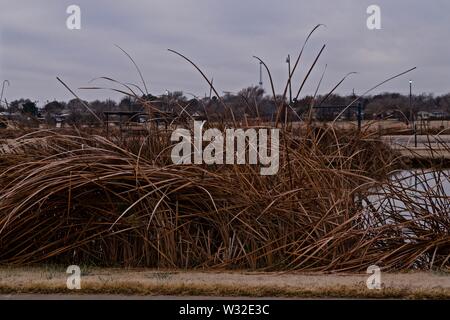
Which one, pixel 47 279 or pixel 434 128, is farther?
pixel 434 128

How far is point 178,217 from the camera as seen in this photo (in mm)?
9117

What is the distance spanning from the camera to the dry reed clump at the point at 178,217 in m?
9.00

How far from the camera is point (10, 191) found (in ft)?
29.4

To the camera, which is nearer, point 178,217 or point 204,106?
point 178,217

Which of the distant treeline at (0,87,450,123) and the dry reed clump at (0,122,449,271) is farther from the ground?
the distant treeline at (0,87,450,123)

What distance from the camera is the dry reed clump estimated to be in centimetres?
900

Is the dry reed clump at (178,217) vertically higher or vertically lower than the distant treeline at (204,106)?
lower

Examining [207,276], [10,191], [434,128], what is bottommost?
[207,276]

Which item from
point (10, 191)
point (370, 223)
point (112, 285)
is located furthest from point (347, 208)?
point (10, 191)

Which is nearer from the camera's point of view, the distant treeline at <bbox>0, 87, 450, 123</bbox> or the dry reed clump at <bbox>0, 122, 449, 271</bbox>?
the dry reed clump at <bbox>0, 122, 449, 271</bbox>

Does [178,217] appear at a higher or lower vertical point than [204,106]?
lower

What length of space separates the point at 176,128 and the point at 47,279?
131 inches

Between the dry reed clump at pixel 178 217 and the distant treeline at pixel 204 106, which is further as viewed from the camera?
the distant treeline at pixel 204 106

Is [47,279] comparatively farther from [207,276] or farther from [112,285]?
[207,276]
